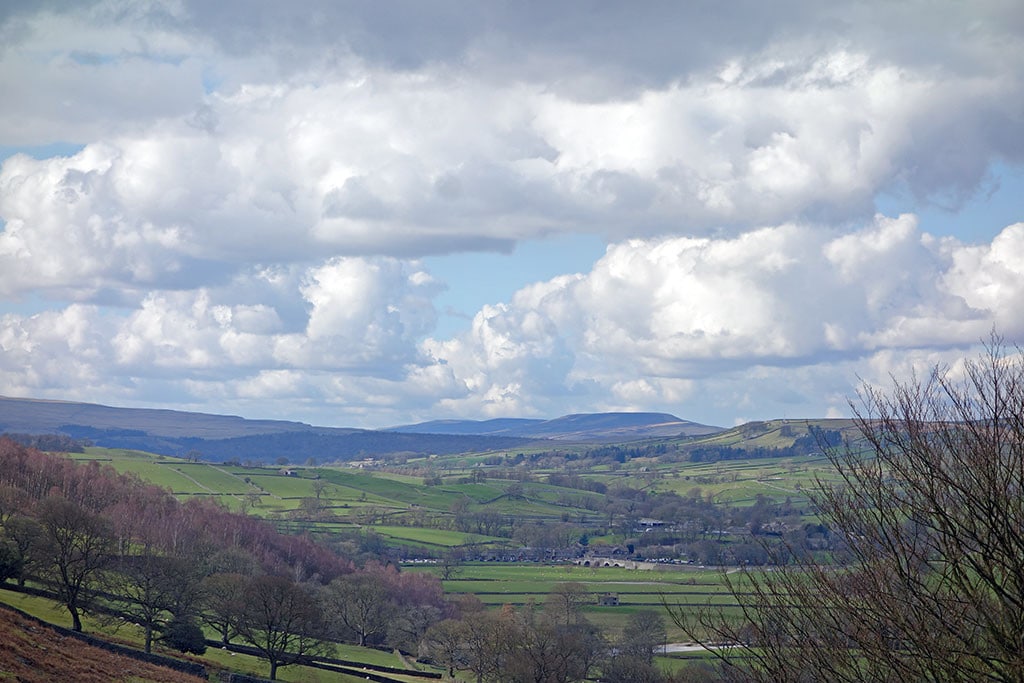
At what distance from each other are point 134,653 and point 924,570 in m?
53.2

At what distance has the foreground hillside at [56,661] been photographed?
39.9 metres

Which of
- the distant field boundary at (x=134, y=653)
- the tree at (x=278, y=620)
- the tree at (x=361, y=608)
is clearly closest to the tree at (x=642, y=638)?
the tree at (x=361, y=608)

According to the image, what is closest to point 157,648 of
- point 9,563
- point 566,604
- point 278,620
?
point 278,620

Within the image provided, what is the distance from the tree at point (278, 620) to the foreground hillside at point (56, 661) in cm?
2129

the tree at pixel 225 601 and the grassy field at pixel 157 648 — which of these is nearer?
the grassy field at pixel 157 648

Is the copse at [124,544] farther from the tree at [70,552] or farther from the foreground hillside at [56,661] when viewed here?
the foreground hillside at [56,661]

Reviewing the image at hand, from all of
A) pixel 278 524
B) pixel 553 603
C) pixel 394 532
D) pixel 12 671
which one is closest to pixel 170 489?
pixel 278 524

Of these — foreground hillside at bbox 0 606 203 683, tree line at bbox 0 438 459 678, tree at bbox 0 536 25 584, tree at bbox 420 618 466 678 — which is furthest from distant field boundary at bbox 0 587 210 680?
tree at bbox 420 618 466 678

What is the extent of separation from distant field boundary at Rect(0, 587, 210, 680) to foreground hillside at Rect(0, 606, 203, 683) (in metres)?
1.44

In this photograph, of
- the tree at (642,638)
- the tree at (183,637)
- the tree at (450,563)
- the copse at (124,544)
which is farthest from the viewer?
the tree at (450,563)

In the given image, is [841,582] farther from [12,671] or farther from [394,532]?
[394,532]

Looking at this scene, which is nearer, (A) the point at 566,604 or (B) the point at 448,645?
(B) the point at 448,645

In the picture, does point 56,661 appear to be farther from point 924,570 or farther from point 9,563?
point 924,570

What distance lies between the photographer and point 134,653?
6103 cm
